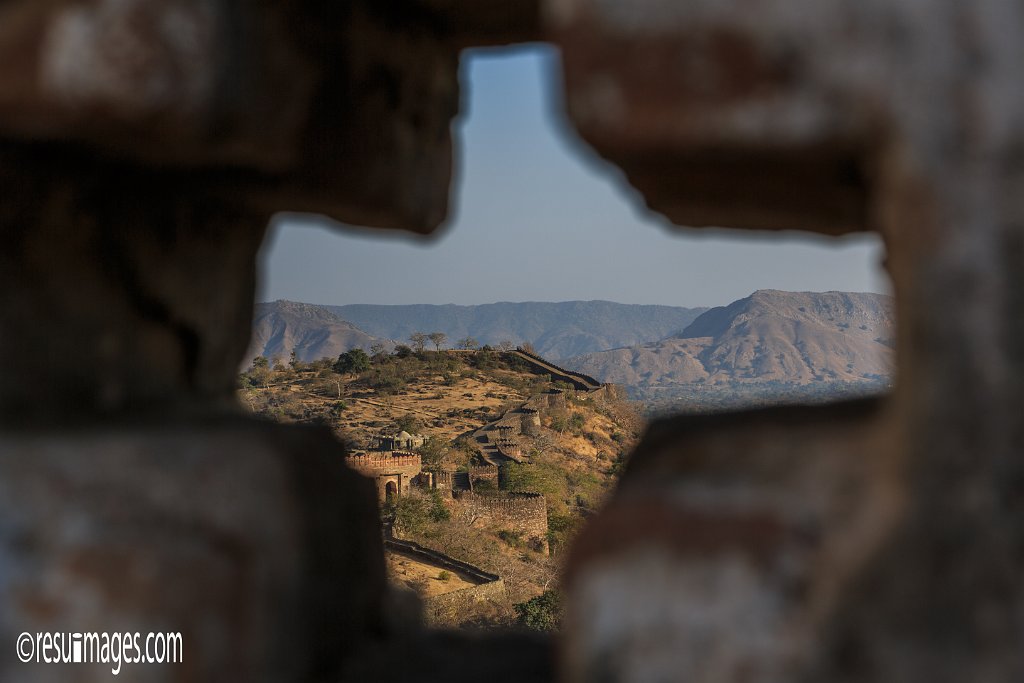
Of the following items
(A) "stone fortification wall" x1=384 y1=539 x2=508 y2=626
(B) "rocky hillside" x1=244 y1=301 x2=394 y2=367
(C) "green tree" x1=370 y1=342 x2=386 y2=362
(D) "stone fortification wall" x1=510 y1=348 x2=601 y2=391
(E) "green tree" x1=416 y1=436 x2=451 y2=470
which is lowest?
(A) "stone fortification wall" x1=384 y1=539 x2=508 y2=626

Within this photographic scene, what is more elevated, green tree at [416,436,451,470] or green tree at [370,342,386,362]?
green tree at [370,342,386,362]

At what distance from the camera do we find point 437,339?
46.4m

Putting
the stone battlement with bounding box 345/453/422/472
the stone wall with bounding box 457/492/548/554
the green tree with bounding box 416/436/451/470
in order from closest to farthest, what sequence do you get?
the stone battlement with bounding box 345/453/422/472 < the stone wall with bounding box 457/492/548/554 < the green tree with bounding box 416/436/451/470

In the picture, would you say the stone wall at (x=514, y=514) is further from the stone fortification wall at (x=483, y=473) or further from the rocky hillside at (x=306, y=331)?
the rocky hillside at (x=306, y=331)

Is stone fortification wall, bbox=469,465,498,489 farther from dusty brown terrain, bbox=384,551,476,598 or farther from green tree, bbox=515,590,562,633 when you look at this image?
green tree, bbox=515,590,562,633

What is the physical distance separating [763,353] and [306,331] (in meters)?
51.1

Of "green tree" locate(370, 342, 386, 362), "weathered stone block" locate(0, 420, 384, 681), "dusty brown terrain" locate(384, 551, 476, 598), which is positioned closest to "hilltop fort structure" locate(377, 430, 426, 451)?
"dusty brown terrain" locate(384, 551, 476, 598)

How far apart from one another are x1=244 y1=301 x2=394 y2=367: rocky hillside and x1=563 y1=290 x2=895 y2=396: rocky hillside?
951 inches

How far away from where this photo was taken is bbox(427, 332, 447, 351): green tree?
150 ft

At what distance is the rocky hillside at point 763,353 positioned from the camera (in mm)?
97938

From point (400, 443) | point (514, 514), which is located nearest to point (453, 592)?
point (514, 514)

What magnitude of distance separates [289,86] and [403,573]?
19829mm

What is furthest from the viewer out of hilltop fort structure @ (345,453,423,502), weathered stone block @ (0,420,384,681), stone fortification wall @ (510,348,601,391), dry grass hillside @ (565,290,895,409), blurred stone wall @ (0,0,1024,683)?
dry grass hillside @ (565,290,895,409)

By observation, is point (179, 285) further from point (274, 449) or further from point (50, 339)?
point (274, 449)
